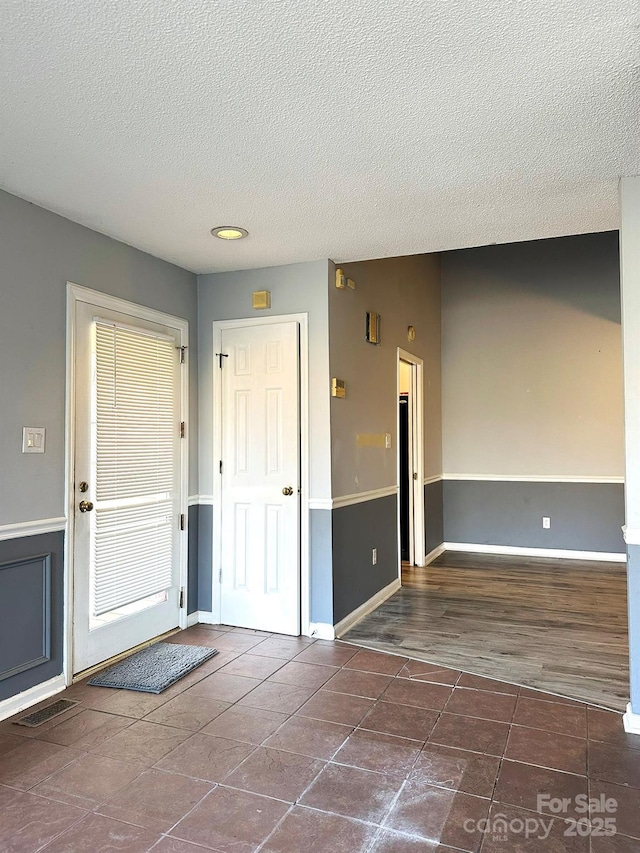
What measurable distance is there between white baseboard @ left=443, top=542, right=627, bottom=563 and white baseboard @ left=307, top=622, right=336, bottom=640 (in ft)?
10.7

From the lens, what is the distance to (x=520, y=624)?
13.5ft

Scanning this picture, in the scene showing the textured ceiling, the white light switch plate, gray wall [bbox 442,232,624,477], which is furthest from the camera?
gray wall [bbox 442,232,624,477]

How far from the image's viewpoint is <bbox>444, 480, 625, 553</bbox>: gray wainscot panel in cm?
620

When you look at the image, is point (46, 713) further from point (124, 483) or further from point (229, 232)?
point (229, 232)

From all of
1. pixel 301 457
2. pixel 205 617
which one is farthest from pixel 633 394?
pixel 205 617

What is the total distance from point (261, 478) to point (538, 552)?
3.79 metres

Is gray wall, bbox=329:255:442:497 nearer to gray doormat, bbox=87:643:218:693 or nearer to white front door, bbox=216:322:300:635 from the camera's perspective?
white front door, bbox=216:322:300:635

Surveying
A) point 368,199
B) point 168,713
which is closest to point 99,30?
point 368,199

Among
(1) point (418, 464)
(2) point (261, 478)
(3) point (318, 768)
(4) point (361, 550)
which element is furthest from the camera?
(1) point (418, 464)

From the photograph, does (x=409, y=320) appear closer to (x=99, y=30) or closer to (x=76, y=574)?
(x=76, y=574)

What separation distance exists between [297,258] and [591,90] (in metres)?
2.14

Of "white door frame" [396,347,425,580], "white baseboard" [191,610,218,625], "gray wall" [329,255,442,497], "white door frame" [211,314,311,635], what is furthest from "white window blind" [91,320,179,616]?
"white door frame" [396,347,425,580]

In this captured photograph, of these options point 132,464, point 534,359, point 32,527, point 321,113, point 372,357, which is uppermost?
point 321,113

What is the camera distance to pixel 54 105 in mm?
2061
